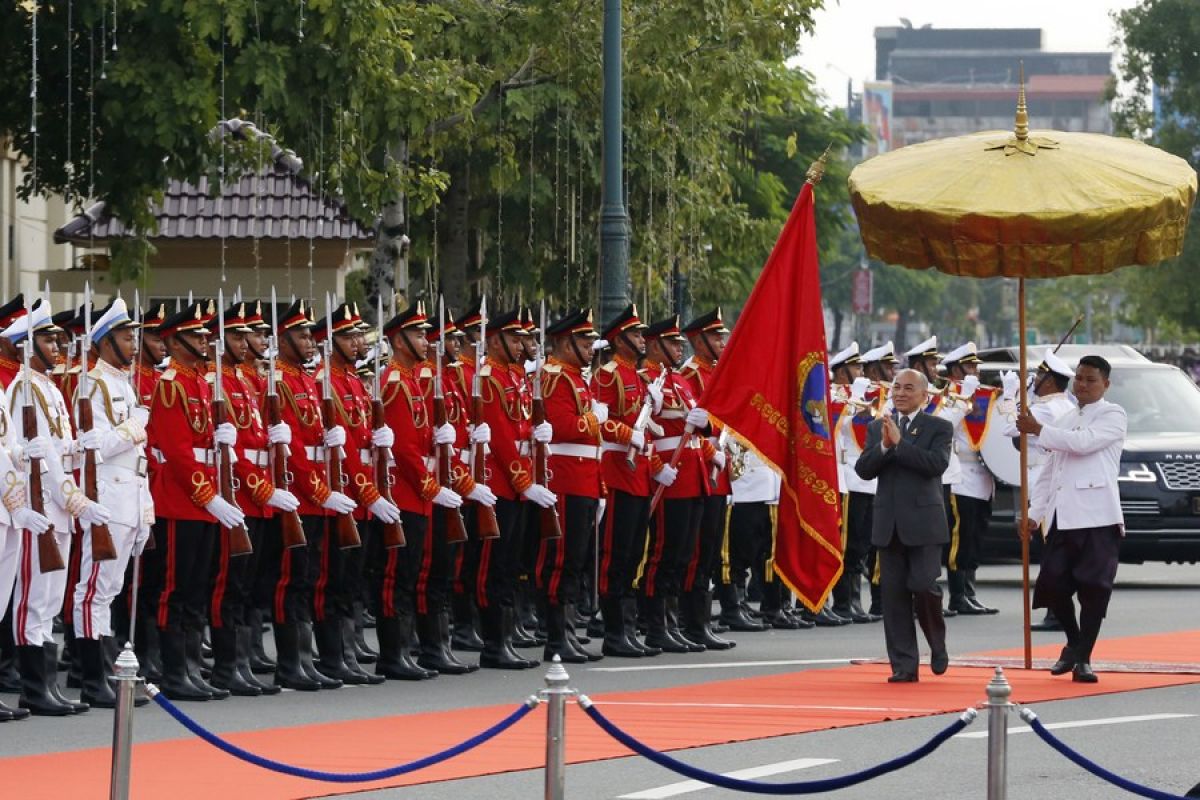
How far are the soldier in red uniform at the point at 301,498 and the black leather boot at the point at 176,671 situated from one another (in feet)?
2.18

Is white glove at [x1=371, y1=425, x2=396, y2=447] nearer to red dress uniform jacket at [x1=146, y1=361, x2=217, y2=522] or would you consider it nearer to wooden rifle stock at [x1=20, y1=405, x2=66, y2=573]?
red dress uniform jacket at [x1=146, y1=361, x2=217, y2=522]

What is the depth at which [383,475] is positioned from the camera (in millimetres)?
13969

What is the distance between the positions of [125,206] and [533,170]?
1182 centimetres

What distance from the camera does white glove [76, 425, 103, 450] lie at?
12.3 m

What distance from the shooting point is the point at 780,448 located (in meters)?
14.4

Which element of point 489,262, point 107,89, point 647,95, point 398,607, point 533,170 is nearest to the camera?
point 398,607

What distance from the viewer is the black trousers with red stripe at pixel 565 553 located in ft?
49.2

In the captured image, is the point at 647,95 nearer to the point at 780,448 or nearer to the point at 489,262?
the point at 489,262

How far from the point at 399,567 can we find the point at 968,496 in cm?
651

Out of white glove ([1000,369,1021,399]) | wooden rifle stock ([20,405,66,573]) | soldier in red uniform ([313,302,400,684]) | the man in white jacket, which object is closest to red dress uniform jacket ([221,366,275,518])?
soldier in red uniform ([313,302,400,684])

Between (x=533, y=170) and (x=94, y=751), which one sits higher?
(x=533, y=170)

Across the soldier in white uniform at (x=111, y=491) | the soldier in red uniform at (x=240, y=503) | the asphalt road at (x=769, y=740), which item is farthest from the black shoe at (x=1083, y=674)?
the soldier in white uniform at (x=111, y=491)

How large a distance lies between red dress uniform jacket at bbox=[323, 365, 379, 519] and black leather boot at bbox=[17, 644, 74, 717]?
6.68ft

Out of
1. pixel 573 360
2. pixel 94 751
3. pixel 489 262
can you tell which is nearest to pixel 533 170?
pixel 489 262
